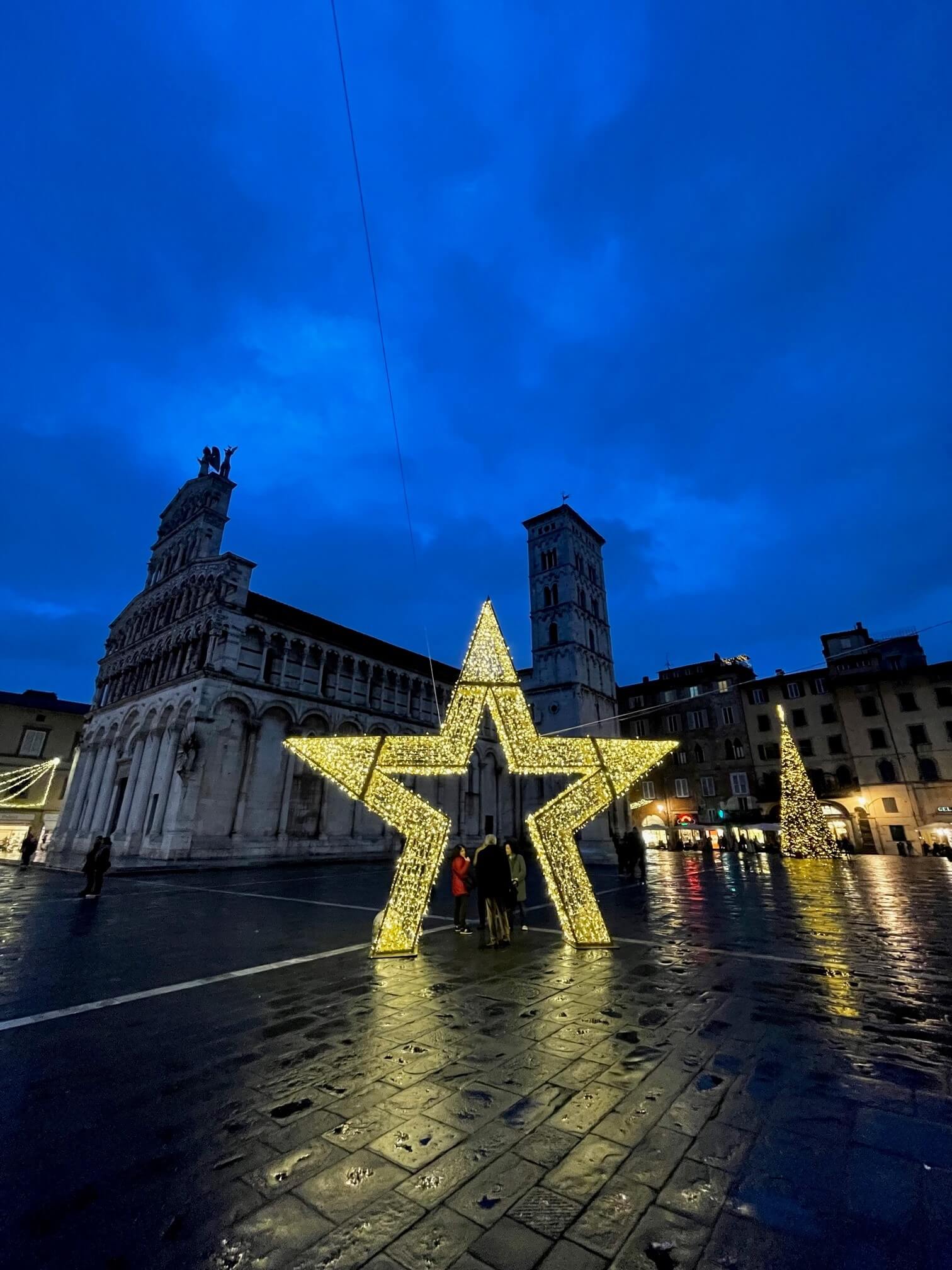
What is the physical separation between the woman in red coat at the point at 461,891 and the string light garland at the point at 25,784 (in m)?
41.6

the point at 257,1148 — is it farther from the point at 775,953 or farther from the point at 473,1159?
the point at 775,953

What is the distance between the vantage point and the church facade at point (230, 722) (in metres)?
27.8

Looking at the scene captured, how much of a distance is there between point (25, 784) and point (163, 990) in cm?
5129

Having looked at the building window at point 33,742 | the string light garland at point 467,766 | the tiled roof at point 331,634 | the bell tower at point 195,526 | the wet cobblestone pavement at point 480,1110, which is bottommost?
the wet cobblestone pavement at point 480,1110

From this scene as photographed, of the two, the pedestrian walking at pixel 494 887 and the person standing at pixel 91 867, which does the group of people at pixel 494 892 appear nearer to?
the pedestrian walking at pixel 494 887

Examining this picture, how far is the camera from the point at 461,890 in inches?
407

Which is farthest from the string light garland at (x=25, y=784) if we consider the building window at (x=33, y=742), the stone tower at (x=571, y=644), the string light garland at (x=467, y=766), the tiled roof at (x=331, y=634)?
the string light garland at (x=467, y=766)

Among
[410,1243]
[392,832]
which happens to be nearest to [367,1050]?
[410,1243]

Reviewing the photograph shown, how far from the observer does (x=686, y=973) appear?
6.79m

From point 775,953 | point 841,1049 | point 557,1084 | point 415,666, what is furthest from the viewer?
point 415,666

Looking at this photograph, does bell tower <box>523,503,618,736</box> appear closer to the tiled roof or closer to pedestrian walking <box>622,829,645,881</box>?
the tiled roof

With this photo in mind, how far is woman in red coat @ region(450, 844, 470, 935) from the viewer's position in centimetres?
1020

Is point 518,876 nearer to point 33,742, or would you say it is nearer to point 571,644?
point 571,644

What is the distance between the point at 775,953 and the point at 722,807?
1596 inches
